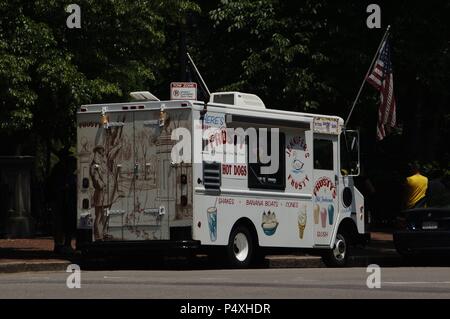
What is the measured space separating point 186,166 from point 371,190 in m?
7.19

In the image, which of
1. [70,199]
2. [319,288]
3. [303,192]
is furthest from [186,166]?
[319,288]

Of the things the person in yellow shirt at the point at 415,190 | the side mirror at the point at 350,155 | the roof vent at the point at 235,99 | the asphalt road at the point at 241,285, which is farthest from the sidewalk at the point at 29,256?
the person in yellow shirt at the point at 415,190

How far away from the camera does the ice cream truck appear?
68.2 feet

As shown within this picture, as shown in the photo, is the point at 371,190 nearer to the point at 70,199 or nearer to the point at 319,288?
the point at 70,199

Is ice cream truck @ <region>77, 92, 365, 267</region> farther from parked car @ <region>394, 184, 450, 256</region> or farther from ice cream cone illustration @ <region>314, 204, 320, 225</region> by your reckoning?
parked car @ <region>394, 184, 450, 256</region>

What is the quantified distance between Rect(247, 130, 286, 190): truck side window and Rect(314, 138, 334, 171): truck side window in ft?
3.55

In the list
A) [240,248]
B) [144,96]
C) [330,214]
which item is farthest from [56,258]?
[330,214]

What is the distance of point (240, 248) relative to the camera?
2177 cm

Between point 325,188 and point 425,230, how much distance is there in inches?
75.9

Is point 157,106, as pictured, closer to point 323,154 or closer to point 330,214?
point 323,154

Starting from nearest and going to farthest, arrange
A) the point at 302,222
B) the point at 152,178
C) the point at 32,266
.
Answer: the point at 152,178 → the point at 32,266 → the point at 302,222

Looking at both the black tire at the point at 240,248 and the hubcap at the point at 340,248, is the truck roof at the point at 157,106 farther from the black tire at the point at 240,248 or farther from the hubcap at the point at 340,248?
the hubcap at the point at 340,248

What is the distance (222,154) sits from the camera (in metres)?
21.1

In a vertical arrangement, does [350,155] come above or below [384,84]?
below
